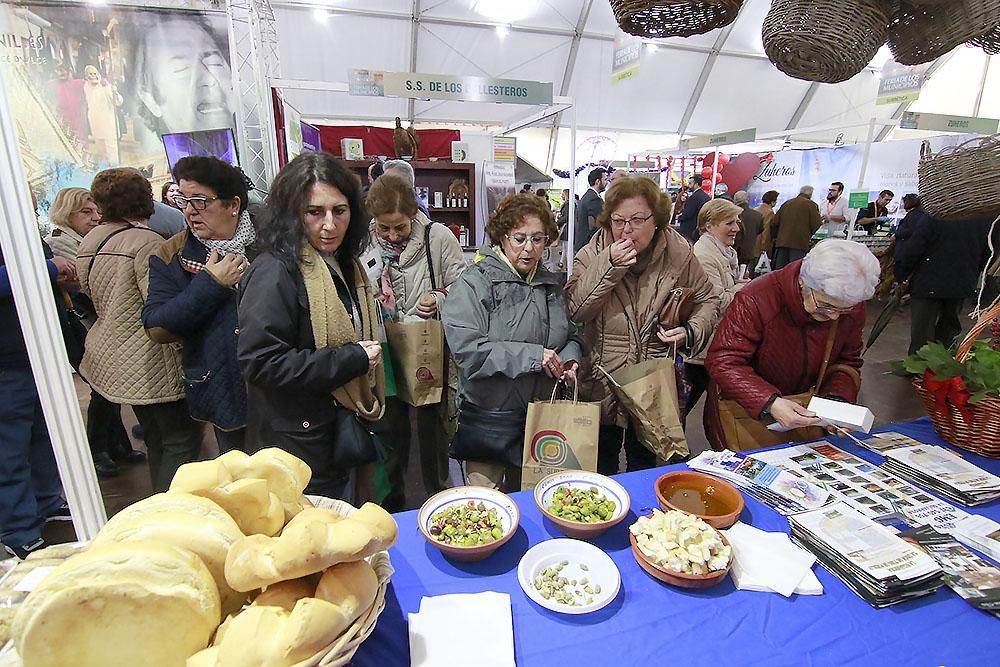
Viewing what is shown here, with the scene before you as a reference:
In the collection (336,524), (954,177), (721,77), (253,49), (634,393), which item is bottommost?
(634,393)

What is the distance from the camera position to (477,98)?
3.29 metres

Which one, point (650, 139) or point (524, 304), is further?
point (650, 139)

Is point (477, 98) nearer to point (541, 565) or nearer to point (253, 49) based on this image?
point (253, 49)

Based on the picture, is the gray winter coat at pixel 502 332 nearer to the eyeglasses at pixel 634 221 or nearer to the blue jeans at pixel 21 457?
the eyeglasses at pixel 634 221

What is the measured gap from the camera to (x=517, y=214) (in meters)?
1.83

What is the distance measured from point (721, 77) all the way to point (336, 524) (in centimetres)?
1393

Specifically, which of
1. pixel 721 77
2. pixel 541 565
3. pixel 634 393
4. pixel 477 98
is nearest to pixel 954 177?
pixel 634 393

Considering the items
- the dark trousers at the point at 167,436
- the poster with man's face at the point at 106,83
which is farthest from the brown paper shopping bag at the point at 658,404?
the poster with man's face at the point at 106,83

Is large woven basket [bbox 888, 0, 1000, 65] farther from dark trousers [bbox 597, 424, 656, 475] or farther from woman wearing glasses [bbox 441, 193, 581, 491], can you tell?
dark trousers [bbox 597, 424, 656, 475]

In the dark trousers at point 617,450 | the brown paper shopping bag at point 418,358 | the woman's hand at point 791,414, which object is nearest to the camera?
the woman's hand at point 791,414

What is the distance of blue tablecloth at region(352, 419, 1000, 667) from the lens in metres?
0.90

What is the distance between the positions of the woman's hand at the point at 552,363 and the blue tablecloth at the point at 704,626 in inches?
28.9

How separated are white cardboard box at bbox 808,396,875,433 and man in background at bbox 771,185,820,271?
588 centimetres

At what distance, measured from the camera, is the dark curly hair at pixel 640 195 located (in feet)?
6.36
